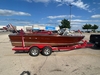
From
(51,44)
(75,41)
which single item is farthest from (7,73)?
(75,41)

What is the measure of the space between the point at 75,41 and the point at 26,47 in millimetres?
3933

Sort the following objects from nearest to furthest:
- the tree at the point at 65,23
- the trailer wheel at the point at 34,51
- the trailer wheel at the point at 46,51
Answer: the trailer wheel at the point at 34,51 < the trailer wheel at the point at 46,51 < the tree at the point at 65,23

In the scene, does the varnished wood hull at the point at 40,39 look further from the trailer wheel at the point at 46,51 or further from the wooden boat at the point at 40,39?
the trailer wheel at the point at 46,51

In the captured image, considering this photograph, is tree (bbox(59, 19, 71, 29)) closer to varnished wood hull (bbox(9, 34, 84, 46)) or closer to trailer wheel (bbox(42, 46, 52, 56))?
varnished wood hull (bbox(9, 34, 84, 46))

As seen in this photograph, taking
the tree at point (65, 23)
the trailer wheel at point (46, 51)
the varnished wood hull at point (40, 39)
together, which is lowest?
the trailer wheel at point (46, 51)

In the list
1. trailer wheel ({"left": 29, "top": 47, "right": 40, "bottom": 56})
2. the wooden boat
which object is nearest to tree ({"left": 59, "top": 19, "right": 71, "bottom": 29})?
the wooden boat

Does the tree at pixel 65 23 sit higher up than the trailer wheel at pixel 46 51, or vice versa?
the tree at pixel 65 23

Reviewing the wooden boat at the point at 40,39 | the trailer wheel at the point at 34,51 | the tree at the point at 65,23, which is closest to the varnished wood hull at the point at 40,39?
the wooden boat at the point at 40,39

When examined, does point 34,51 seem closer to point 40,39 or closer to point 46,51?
point 46,51

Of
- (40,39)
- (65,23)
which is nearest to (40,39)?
(40,39)

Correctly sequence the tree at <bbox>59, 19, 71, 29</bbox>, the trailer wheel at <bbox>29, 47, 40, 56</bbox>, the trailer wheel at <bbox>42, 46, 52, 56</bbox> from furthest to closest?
the tree at <bbox>59, 19, 71, 29</bbox>
the trailer wheel at <bbox>42, 46, 52, 56</bbox>
the trailer wheel at <bbox>29, 47, 40, 56</bbox>

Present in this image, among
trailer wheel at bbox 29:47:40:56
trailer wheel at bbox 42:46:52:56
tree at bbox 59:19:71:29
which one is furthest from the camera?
tree at bbox 59:19:71:29

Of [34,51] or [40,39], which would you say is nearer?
[34,51]

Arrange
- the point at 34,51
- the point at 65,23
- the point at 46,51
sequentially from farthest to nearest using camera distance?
the point at 65,23 → the point at 46,51 → the point at 34,51
